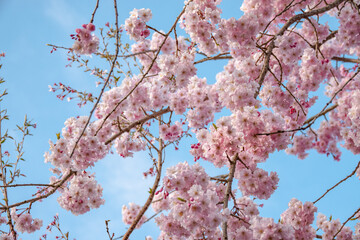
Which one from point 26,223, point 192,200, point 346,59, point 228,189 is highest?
point 346,59

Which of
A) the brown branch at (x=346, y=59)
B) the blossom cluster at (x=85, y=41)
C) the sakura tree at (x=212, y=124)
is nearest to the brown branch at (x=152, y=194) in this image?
the sakura tree at (x=212, y=124)

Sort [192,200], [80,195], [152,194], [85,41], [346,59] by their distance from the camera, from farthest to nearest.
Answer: [346,59] → [152,194] → [80,195] → [85,41] → [192,200]

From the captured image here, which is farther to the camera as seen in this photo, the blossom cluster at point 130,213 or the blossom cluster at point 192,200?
the blossom cluster at point 130,213

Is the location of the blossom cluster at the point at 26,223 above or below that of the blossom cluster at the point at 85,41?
below

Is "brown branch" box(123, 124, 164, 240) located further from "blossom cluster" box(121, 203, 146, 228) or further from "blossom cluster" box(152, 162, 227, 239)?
"blossom cluster" box(121, 203, 146, 228)

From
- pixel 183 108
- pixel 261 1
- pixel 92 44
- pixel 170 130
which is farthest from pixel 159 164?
pixel 261 1

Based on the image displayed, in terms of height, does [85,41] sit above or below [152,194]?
above

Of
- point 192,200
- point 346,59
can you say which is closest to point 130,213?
point 192,200

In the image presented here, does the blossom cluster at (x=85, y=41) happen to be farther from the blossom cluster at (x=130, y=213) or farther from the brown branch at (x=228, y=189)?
the blossom cluster at (x=130, y=213)

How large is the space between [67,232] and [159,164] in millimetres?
1723

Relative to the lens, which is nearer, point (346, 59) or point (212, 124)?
point (212, 124)

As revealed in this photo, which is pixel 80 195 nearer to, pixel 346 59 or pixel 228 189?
pixel 228 189

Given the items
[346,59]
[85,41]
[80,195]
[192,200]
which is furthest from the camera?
[346,59]

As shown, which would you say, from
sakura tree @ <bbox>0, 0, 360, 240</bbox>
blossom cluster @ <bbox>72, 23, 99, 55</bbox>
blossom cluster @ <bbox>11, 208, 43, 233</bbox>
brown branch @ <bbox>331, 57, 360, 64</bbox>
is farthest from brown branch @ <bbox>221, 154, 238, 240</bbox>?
brown branch @ <bbox>331, 57, 360, 64</bbox>
